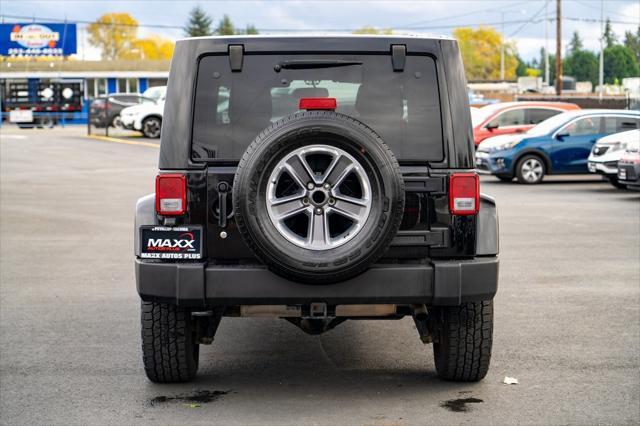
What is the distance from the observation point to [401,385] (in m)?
6.49

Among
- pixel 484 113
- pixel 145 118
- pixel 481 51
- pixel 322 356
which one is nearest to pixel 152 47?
pixel 481 51

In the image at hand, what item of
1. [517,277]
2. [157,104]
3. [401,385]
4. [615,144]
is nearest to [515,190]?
[615,144]

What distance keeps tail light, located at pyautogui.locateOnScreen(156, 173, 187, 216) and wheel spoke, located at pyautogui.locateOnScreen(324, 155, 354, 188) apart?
863mm

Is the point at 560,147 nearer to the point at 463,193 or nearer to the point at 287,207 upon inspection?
the point at 463,193

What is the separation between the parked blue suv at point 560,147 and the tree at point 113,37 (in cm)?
13686

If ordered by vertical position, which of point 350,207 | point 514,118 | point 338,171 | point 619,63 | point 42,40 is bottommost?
point 350,207

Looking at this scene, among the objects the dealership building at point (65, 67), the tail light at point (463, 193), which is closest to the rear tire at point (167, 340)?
the tail light at point (463, 193)

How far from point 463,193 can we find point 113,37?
155 metres

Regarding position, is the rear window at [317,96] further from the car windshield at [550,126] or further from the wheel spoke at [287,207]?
the car windshield at [550,126]

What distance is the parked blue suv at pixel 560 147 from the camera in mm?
23578

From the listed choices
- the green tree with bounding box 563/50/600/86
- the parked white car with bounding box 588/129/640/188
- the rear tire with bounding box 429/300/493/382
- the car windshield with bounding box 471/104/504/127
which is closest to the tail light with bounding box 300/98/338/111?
the rear tire with bounding box 429/300/493/382

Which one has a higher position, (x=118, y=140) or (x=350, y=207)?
(x=350, y=207)

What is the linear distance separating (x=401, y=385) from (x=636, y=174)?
13.2 metres

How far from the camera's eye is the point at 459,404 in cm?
603
